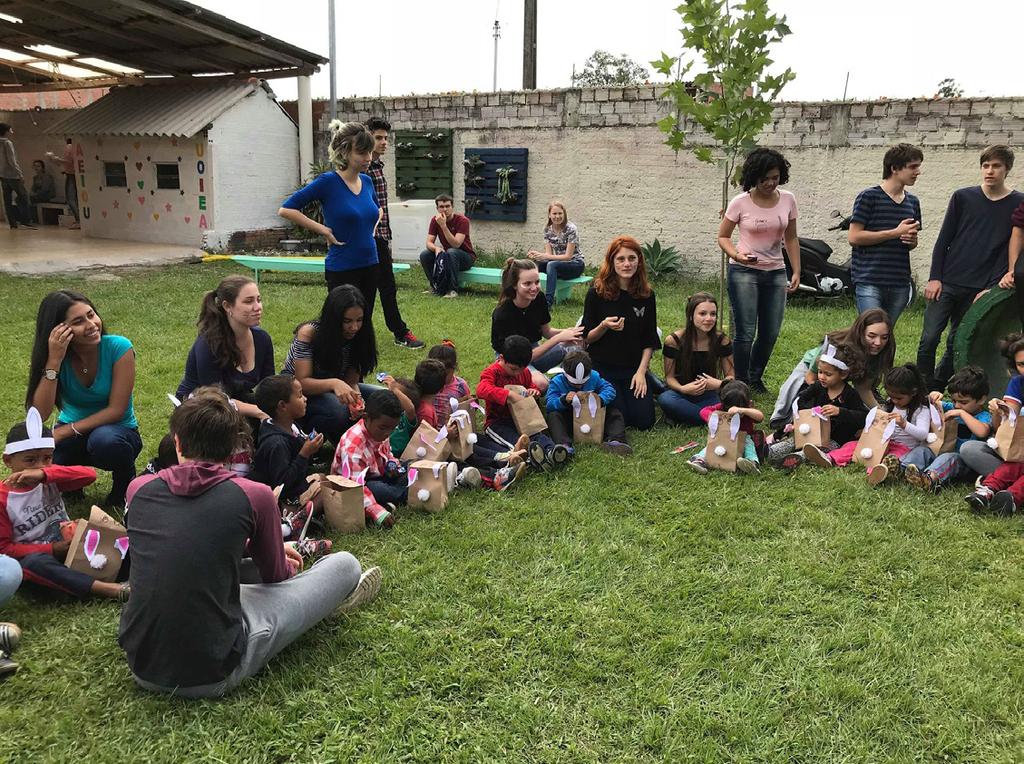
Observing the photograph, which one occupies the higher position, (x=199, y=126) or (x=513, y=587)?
(x=199, y=126)

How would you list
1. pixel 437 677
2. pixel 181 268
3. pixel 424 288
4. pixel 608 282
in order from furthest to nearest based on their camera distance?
pixel 181 268 < pixel 424 288 < pixel 608 282 < pixel 437 677

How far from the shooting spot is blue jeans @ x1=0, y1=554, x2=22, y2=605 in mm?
2672

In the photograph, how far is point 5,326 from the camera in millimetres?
7137

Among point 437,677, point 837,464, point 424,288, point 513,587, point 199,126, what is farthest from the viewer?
point 199,126

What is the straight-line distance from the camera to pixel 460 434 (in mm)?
4125

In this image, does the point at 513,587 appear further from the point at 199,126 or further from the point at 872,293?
the point at 199,126

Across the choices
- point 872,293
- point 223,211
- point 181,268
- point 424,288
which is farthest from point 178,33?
point 872,293

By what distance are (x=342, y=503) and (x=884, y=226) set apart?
400cm

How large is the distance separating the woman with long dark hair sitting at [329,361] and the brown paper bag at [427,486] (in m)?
0.73

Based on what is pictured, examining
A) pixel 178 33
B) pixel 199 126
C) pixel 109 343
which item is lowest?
pixel 109 343

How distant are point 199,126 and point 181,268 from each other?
2530 millimetres

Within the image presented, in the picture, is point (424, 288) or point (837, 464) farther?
point (424, 288)

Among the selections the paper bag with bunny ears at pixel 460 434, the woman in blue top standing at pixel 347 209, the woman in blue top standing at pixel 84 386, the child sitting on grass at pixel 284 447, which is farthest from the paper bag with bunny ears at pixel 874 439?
the woman in blue top standing at pixel 84 386

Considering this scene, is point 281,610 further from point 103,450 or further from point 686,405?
point 686,405
